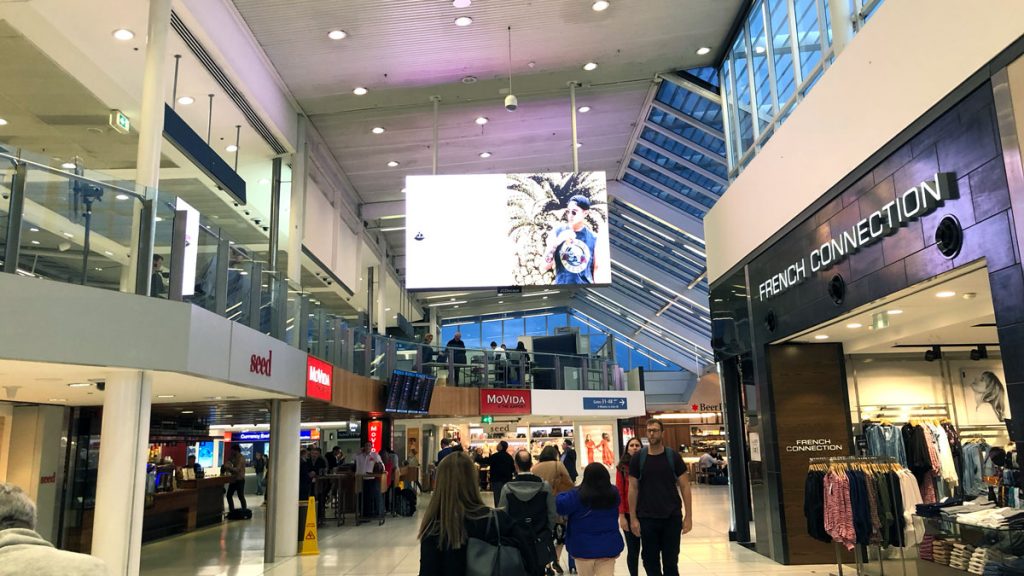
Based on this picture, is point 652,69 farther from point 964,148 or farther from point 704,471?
point 704,471

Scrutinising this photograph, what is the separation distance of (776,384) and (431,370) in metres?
9.04

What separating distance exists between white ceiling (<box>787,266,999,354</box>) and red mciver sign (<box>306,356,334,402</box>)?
6291 mm

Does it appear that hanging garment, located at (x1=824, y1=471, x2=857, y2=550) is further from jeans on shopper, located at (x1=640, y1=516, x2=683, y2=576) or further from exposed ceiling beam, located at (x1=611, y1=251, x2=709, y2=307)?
exposed ceiling beam, located at (x1=611, y1=251, x2=709, y2=307)

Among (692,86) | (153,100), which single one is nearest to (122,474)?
(153,100)

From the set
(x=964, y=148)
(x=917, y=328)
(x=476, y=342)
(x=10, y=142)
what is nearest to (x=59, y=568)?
(x=964, y=148)

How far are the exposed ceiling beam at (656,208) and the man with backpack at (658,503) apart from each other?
35.9 ft

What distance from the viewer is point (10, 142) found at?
11.2 metres

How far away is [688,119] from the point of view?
42.0ft

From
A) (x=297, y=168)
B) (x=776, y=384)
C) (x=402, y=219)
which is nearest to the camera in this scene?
(x=776, y=384)

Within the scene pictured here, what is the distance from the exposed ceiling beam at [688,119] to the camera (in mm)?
12274

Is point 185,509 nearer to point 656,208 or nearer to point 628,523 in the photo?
point 628,523

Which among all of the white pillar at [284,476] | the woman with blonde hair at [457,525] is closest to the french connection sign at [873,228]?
the woman with blonde hair at [457,525]

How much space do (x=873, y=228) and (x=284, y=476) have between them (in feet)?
26.6

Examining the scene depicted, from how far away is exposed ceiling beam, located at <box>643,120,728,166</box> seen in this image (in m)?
12.9
